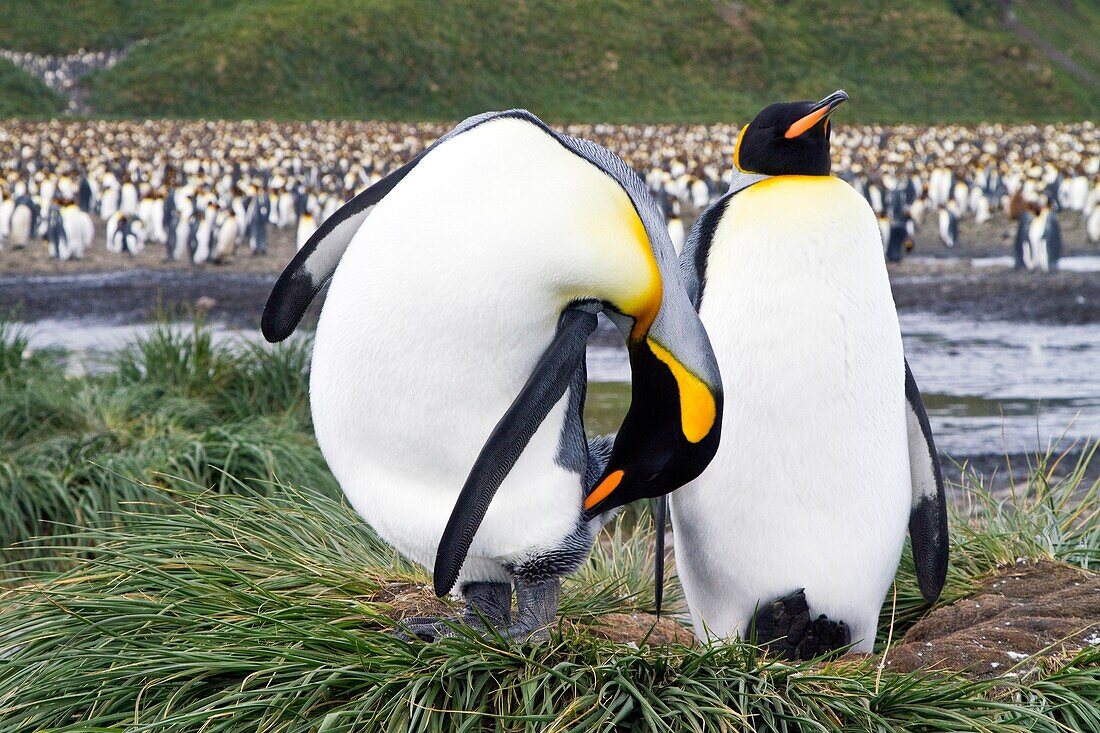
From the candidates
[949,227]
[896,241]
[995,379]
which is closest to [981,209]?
[949,227]

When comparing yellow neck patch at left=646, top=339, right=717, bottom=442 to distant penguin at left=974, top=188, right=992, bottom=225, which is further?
distant penguin at left=974, top=188, right=992, bottom=225

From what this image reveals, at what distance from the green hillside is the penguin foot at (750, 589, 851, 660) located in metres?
45.5

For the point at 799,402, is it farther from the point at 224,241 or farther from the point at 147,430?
the point at 224,241

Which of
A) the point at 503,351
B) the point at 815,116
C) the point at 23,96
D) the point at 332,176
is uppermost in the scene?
the point at 23,96

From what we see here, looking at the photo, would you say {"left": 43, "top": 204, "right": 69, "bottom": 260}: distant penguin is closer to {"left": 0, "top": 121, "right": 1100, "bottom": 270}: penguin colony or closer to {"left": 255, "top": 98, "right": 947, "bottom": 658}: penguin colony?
{"left": 0, "top": 121, "right": 1100, "bottom": 270}: penguin colony

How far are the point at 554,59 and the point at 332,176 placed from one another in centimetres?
2740

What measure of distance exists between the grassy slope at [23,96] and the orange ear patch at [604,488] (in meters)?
46.2

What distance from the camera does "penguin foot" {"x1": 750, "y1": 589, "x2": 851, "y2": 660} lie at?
3.10 metres

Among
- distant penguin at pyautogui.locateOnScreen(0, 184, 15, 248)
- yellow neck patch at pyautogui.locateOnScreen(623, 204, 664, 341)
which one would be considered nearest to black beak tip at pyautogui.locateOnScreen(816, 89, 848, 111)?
yellow neck patch at pyautogui.locateOnScreen(623, 204, 664, 341)

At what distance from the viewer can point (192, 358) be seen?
6.71 metres

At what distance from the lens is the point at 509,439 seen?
2.29 metres

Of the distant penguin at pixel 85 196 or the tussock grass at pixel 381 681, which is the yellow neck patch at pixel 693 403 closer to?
the tussock grass at pixel 381 681

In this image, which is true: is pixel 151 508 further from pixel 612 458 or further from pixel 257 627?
pixel 612 458

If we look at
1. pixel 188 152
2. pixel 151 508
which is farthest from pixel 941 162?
pixel 151 508
